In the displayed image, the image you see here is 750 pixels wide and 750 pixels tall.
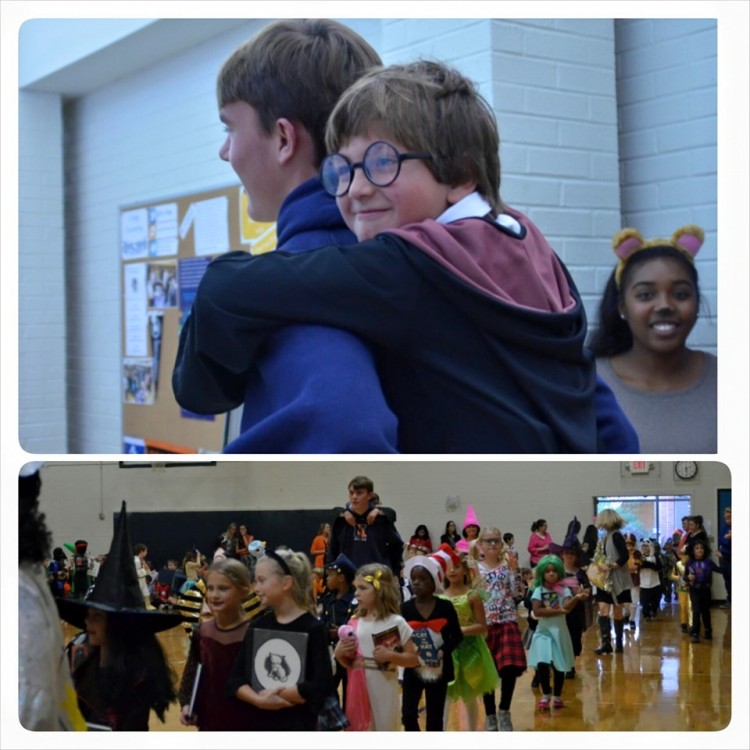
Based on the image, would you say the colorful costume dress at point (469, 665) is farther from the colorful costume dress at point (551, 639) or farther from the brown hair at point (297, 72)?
the brown hair at point (297, 72)

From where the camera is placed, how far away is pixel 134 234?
2303 millimetres

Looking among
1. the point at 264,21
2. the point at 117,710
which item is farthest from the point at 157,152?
the point at 117,710

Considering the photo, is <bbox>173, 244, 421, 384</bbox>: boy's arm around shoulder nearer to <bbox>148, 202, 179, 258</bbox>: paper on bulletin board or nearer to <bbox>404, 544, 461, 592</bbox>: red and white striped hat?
<bbox>404, 544, 461, 592</bbox>: red and white striped hat

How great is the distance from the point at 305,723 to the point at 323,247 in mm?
818

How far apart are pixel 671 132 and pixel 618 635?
904 millimetres

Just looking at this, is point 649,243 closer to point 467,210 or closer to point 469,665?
point 467,210

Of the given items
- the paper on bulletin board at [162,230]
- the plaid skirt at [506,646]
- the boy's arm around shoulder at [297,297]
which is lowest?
the plaid skirt at [506,646]

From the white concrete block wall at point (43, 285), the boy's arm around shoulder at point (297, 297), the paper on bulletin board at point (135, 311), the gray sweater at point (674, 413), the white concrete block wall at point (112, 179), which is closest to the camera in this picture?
the boy's arm around shoulder at point (297, 297)

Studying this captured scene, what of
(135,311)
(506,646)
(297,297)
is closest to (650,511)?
(506,646)

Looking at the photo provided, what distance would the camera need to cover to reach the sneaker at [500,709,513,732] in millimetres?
1668

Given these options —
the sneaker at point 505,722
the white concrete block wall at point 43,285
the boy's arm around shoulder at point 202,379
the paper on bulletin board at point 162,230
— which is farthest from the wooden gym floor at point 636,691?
the paper on bulletin board at point 162,230

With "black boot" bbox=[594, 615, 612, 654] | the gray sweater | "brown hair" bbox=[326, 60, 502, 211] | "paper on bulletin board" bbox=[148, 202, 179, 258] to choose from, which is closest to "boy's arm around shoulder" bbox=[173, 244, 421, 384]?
"brown hair" bbox=[326, 60, 502, 211]

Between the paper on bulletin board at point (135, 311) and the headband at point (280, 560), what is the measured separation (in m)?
0.79

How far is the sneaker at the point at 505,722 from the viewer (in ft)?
5.47
